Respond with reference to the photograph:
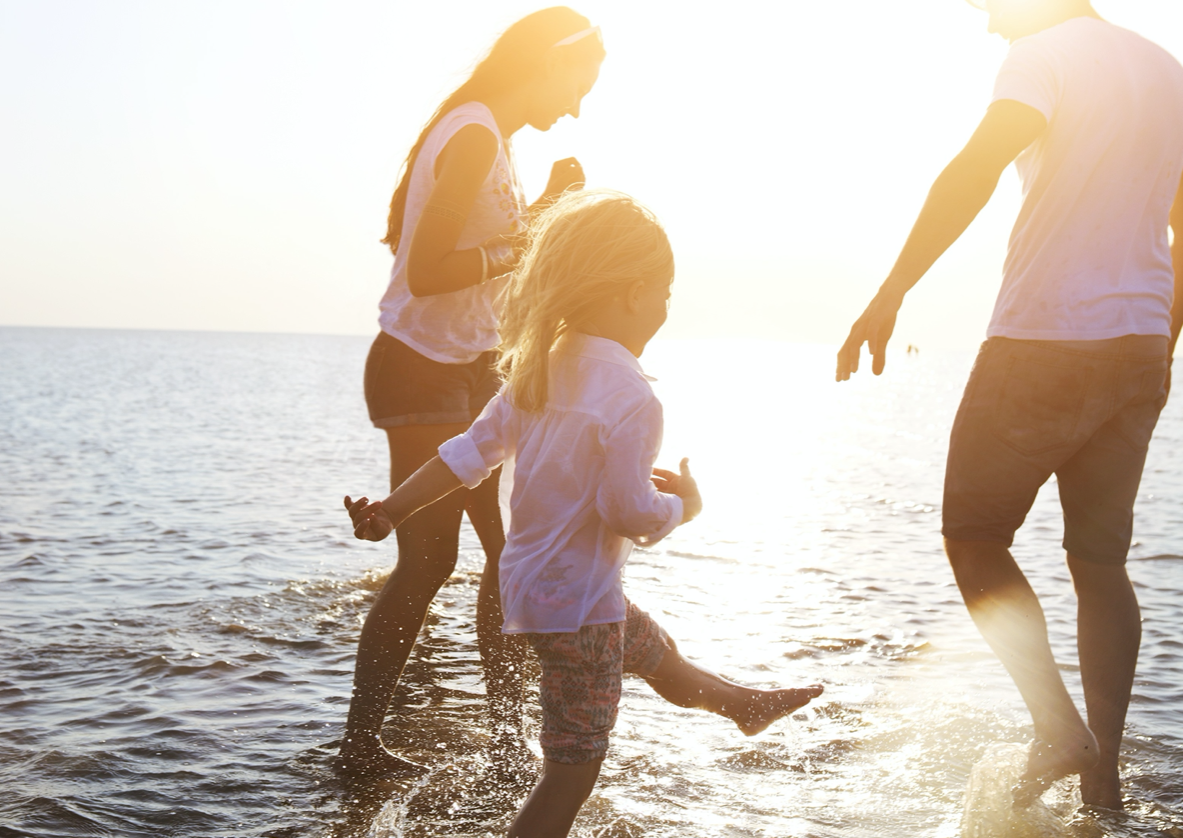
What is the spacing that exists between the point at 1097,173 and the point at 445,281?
5.79 feet

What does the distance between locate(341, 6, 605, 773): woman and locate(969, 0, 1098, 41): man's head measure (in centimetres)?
117

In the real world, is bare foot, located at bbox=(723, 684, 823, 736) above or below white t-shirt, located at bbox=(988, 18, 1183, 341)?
below

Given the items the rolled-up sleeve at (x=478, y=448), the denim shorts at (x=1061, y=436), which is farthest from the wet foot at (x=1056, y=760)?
the rolled-up sleeve at (x=478, y=448)

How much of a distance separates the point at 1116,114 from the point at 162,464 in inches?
487

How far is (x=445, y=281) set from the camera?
2.82m

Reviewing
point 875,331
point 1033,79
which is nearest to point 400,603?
point 875,331

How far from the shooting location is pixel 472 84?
3.03 m

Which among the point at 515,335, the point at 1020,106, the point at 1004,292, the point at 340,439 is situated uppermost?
the point at 1020,106

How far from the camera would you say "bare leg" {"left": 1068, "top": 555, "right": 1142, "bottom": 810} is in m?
2.71

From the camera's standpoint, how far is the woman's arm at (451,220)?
278 cm

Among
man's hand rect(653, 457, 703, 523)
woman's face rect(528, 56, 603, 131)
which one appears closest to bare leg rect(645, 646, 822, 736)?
man's hand rect(653, 457, 703, 523)

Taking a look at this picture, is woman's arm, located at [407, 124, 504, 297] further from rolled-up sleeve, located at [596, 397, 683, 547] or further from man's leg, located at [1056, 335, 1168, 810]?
man's leg, located at [1056, 335, 1168, 810]

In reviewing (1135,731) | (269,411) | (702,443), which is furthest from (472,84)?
(269,411)

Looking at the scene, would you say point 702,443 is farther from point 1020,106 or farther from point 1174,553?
point 1020,106
